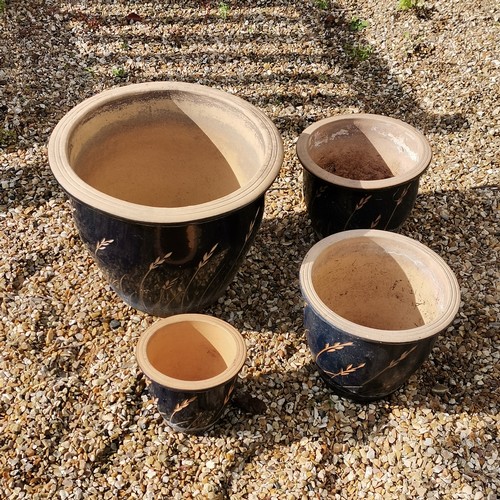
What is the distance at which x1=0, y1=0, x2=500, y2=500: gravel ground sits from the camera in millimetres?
2670

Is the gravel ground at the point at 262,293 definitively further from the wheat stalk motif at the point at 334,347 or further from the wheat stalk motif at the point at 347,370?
the wheat stalk motif at the point at 334,347

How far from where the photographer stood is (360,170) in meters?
3.77

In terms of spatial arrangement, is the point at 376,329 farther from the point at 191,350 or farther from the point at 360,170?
the point at 360,170

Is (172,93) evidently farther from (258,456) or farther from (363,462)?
(363,462)

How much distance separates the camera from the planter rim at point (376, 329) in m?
2.50

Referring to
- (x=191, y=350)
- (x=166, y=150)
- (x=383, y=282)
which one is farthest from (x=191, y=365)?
(x=166, y=150)

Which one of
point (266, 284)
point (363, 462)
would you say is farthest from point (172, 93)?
point (363, 462)

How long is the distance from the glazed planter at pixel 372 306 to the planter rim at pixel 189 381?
0.38 meters

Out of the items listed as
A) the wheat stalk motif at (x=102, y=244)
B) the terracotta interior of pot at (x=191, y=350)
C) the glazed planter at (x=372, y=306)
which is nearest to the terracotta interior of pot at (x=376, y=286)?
the glazed planter at (x=372, y=306)

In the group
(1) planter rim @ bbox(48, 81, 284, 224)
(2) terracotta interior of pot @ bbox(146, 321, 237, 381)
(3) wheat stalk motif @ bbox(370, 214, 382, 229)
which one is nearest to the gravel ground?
(2) terracotta interior of pot @ bbox(146, 321, 237, 381)

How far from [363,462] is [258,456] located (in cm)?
A: 48

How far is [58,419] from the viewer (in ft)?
9.12

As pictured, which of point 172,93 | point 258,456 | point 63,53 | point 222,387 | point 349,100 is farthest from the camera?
point 63,53

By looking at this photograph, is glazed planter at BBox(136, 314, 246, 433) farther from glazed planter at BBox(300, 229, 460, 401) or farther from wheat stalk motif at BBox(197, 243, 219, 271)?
glazed planter at BBox(300, 229, 460, 401)
